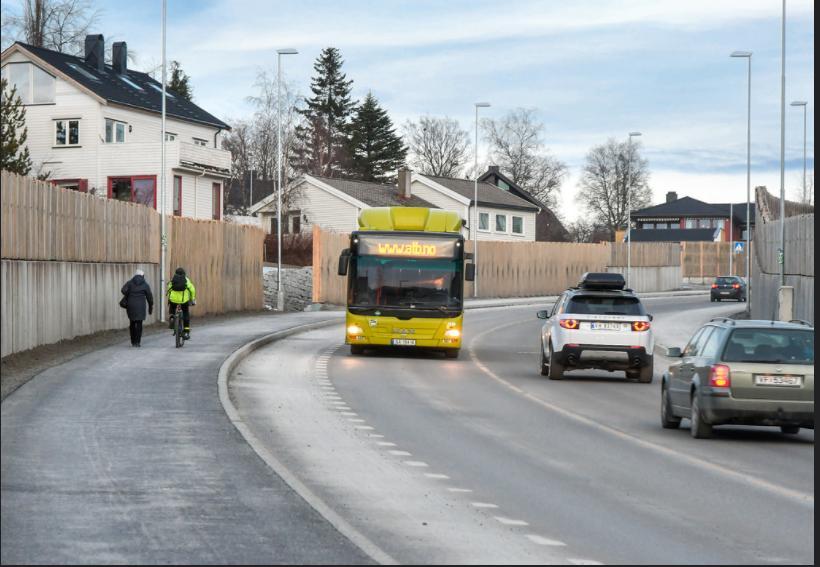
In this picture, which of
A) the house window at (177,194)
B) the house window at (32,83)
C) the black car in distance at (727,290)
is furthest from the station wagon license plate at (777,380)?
the black car in distance at (727,290)

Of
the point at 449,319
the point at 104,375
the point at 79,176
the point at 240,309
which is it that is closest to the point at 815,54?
the point at 104,375

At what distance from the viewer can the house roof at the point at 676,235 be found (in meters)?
160

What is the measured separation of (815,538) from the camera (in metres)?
9.88

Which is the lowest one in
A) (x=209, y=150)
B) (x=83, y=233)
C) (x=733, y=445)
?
(x=733, y=445)

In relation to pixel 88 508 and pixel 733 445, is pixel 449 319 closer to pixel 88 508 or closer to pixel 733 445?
pixel 733 445

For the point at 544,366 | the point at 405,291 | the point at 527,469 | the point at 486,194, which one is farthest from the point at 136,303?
the point at 486,194

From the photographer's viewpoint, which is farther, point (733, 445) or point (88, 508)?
point (733, 445)

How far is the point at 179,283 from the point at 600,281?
9.34 meters

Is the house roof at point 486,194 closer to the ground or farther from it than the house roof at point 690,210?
closer to the ground

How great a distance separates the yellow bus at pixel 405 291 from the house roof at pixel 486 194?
211 ft

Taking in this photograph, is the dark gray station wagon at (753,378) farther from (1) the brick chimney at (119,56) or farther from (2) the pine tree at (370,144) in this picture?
(2) the pine tree at (370,144)

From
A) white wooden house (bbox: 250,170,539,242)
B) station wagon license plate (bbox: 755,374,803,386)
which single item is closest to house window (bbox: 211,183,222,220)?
white wooden house (bbox: 250,170,539,242)

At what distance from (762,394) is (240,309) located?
1305 inches

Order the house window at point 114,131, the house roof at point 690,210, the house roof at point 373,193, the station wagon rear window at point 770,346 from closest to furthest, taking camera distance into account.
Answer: the station wagon rear window at point 770,346
the house window at point 114,131
the house roof at point 373,193
the house roof at point 690,210
